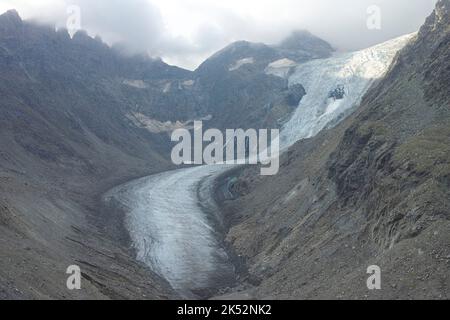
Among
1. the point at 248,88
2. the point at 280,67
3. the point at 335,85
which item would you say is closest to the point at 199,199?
the point at 335,85

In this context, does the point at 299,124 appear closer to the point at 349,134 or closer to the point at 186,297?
the point at 349,134

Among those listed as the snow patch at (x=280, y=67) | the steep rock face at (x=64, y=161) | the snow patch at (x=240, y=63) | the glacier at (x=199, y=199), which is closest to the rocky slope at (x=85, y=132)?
the steep rock face at (x=64, y=161)

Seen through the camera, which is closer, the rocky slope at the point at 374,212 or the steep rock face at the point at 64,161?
the rocky slope at the point at 374,212

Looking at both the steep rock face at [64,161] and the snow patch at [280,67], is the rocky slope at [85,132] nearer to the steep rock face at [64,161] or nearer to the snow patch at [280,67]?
the steep rock face at [64,161]

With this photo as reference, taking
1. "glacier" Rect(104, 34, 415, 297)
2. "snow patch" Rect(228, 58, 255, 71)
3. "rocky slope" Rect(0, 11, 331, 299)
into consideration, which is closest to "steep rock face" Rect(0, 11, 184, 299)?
"rocky slope" Rect(0, 11, 331, 299)

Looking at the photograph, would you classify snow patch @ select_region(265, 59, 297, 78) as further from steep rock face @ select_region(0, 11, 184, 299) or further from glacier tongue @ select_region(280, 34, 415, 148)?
steep rock face @ select_region(0, 11, 184, 299)

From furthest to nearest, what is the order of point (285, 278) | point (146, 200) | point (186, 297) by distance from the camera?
point (146, 200) < point (186, 297) < point (285, 278)
